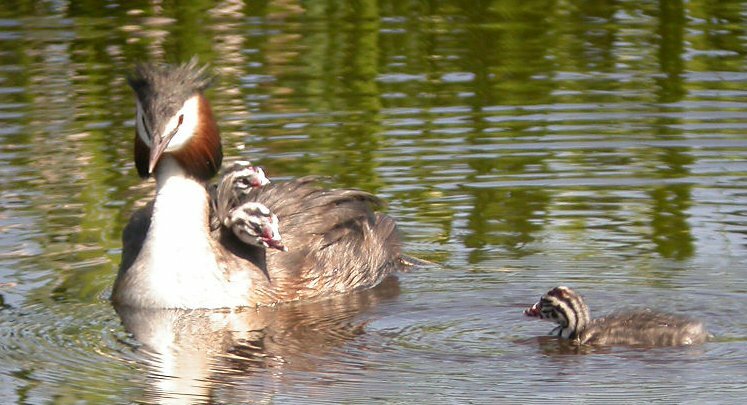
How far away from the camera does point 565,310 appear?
10.1 m

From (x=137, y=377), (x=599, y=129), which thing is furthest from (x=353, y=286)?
(x=599, y=129)

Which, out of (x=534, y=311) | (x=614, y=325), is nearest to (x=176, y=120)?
(x=534, y=311)

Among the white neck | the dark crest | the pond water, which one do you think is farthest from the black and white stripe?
the dark crest

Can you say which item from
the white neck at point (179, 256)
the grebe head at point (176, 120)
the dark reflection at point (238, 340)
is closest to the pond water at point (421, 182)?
the dark reflection at point (238, 340)

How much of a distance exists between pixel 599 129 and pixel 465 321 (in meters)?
4.95

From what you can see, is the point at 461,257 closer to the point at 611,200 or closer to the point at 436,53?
the point at 611,200

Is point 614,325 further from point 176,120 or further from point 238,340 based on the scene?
point 176,120

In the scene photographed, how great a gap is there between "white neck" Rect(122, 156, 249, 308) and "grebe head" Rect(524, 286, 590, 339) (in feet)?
6.83

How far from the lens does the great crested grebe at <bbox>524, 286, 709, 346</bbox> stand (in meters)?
9.84

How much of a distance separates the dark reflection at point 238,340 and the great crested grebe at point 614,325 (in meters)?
1.16

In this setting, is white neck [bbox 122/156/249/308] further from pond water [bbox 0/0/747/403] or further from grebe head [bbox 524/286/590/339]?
grebe head [bbox 524/286/590/339]

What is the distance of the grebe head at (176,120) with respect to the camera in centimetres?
1117

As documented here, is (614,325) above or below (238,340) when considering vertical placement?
above

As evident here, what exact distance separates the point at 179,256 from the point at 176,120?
0.83m
